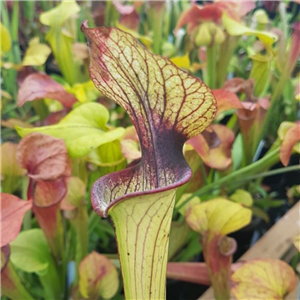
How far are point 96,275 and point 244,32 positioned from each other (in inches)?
16.7

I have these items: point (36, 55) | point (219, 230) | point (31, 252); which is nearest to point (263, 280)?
point (219, 230)

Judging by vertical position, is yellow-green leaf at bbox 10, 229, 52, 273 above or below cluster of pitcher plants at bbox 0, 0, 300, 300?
below

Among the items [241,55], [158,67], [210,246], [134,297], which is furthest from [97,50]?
[241,55]

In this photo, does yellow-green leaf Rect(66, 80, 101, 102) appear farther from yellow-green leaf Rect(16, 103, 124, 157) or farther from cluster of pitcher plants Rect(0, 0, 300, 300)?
yellow-green leaf Rect(16, 103, 124, 157)

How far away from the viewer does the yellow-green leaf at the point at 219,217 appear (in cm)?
53

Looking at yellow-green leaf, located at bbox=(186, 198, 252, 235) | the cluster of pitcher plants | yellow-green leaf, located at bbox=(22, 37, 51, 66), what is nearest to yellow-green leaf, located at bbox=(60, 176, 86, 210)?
the cluster of pitcher plants

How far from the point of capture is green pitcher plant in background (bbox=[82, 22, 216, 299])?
0.30 m

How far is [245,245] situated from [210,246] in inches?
14.1

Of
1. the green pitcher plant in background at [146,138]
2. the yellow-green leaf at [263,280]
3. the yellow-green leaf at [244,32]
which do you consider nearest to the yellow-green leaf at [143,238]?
the green pitcher plant in background at [146,138]

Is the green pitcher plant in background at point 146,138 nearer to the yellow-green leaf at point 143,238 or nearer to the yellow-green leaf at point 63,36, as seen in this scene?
the yellow-green leaf at point 143,238

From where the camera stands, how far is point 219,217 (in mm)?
536

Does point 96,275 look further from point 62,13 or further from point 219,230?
point 62,13

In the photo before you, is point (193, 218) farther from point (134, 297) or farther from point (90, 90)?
point (90, 90)

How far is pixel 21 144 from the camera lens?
0.51m
